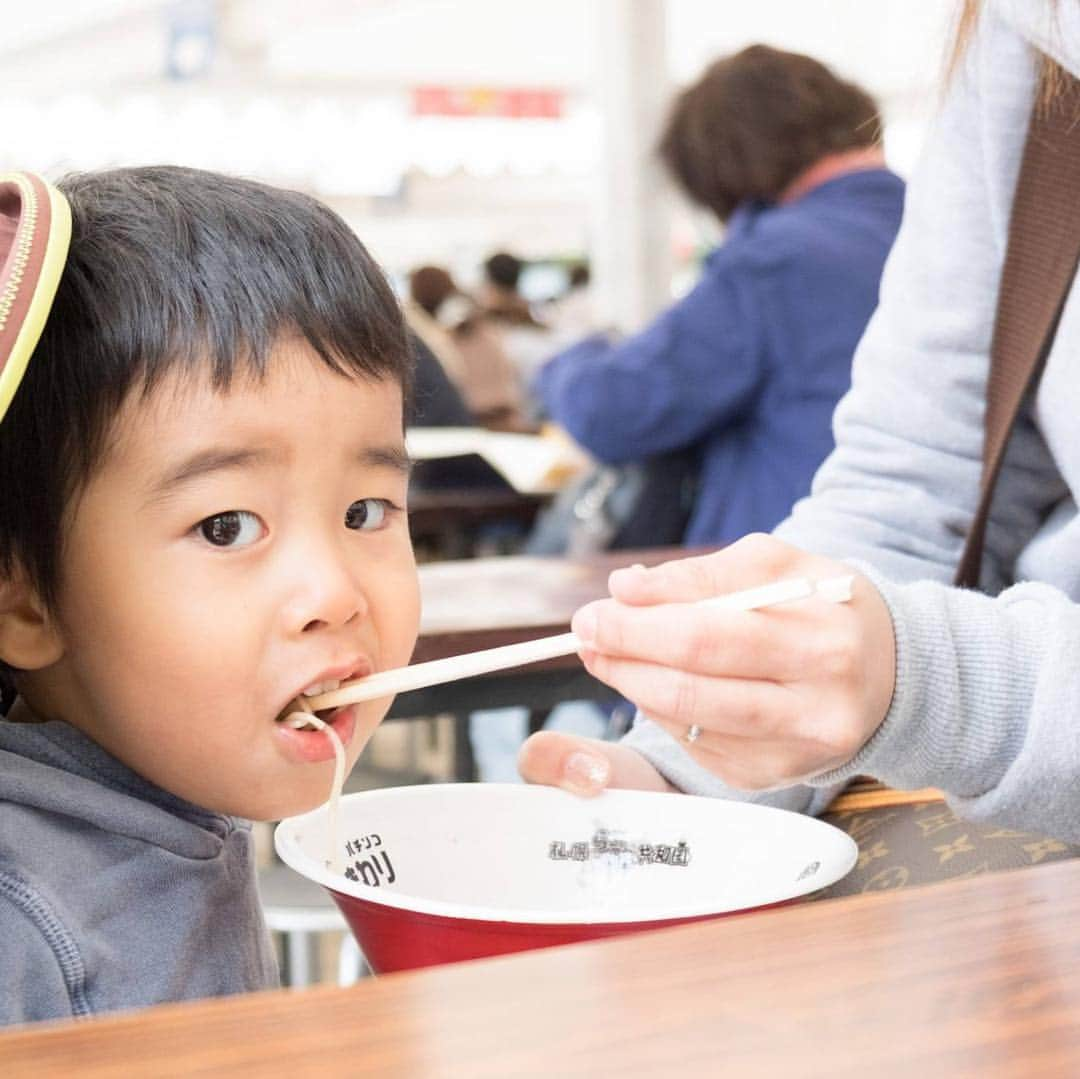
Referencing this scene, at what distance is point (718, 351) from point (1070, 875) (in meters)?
2.28

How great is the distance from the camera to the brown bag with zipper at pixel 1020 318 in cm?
112

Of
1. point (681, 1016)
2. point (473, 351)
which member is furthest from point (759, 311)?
point (473, 351)

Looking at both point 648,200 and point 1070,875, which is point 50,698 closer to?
point 1070,875

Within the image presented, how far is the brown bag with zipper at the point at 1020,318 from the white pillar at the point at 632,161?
174 inches

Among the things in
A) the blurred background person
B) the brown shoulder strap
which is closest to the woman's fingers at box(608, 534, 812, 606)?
the brown shoulder strap

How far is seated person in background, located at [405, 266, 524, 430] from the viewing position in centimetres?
712

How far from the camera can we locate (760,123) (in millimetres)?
3049

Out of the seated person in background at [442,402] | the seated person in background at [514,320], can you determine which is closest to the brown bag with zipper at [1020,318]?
the seated person in background at [442,402]

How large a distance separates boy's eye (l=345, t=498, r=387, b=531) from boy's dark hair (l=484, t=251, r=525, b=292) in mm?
7598

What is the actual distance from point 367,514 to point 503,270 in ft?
25.3

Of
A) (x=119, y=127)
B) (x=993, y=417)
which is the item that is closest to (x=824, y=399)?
(x=993, y=417)

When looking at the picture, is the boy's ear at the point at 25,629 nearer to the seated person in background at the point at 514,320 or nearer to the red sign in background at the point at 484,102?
the seated person in background at the point at 514,320

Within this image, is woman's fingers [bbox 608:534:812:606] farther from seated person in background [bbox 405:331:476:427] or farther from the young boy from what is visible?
seated person in background [bbox 405:331:476:427]

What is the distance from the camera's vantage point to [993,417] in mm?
1280
